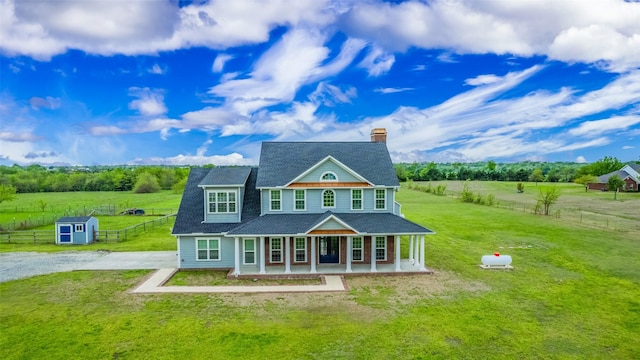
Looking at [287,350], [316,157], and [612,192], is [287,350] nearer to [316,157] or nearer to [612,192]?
[316,157]

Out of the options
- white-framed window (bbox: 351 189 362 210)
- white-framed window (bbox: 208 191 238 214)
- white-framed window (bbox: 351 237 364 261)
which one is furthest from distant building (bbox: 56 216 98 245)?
white-framed window (bbox: 351 237 364 261)

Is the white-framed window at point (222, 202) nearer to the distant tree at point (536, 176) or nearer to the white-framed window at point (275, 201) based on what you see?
the white-framed window at point (275, 201)

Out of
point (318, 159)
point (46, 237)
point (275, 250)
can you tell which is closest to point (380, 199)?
point (318, 159)

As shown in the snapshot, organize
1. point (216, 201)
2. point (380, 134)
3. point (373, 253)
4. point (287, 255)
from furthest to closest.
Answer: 1. point (380, 134)
2. point (216, 201)
3. point (373, 253)
4. point (287, 255)

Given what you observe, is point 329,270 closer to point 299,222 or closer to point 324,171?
point 299,222

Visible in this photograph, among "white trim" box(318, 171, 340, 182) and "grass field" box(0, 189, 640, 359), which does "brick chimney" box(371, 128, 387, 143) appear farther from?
"grass field" box(0, 189, 640, 359)
